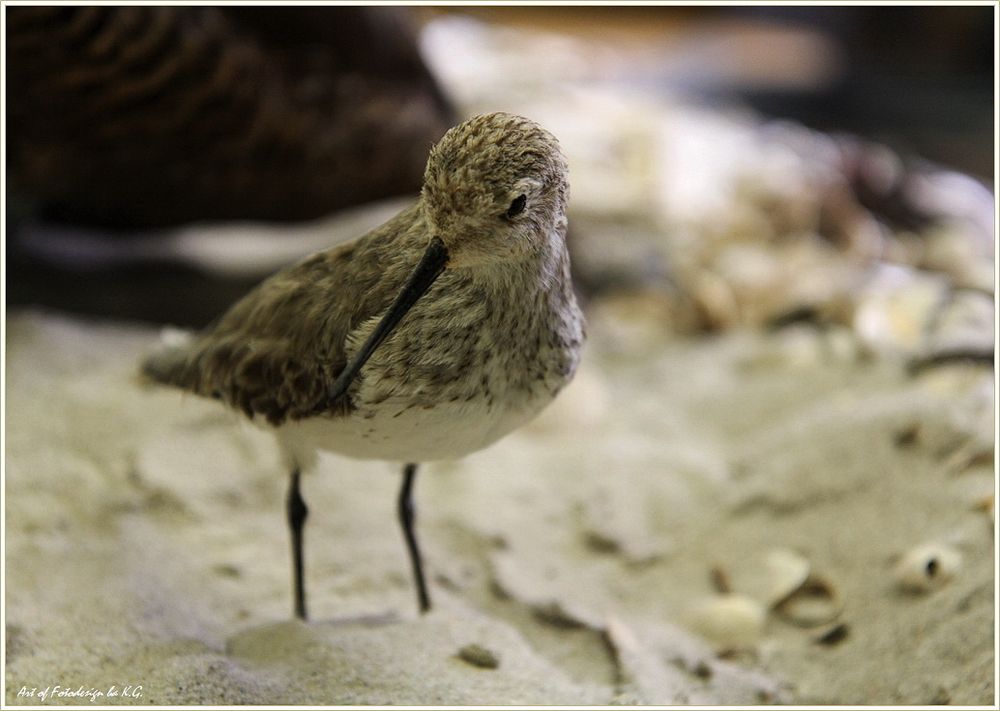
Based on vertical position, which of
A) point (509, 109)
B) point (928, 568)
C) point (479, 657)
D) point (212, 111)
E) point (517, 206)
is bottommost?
point (479, 657)

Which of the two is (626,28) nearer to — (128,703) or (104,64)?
(104,64)

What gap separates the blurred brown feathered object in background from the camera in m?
2.02

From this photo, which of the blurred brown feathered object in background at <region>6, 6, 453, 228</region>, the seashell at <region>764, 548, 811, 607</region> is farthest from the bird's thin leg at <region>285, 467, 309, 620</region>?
the blurred brown feathered object in background at <region>6, 6, 453, 228</region>

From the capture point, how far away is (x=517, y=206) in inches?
44.9

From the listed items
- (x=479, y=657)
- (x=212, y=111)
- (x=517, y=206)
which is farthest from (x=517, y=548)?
(x=212, y=111)

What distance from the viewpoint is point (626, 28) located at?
15.4 ft

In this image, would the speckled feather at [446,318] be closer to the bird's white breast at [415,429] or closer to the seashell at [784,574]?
the bird's white breast at [415,429]

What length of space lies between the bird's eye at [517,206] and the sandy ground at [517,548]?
83 cm

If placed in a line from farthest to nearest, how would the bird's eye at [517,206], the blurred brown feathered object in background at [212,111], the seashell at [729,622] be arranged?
the blurred brown feathered object in background at [212,111] → the seashell at [729,622] → the bird's eye at [517,206]

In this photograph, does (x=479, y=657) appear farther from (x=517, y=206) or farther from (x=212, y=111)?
(x=212, y=111)

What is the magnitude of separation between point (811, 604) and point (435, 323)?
1.10m

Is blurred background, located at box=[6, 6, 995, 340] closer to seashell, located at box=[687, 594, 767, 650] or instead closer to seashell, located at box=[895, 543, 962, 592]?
seashell, located at box=[895, 543, 962, 592]

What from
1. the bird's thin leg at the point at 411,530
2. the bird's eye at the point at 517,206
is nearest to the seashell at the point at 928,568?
the bird's thin leg at the point at 411,530

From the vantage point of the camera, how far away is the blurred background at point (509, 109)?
2.21 metres
